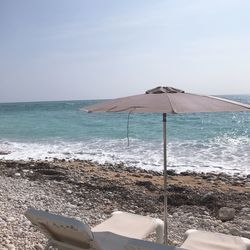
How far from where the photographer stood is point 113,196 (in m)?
9.32

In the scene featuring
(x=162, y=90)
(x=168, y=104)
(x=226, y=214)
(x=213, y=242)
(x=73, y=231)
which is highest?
(x=162, y=90)

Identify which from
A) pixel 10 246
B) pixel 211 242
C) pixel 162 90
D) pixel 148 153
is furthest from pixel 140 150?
pixel 162 90

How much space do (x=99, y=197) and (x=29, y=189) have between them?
6.22 feet

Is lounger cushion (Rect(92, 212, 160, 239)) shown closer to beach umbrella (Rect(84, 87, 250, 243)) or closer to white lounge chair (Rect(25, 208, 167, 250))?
white lounge chair (Rect(25, 208, 167, 250))

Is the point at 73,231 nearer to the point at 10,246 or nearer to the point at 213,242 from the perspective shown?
the point at 213,242

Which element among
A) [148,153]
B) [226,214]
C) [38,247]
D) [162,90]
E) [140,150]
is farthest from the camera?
[140,150]

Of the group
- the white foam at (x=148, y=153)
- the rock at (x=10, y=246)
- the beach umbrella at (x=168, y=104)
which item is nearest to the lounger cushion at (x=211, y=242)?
the beach umbrella at (x=168, y=104)

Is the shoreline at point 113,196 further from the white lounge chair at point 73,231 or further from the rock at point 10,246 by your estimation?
the white lounge chair at point 73,231

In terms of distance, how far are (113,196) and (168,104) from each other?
19.8 feet

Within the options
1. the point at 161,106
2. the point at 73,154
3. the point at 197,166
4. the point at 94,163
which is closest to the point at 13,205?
the point at 161,106

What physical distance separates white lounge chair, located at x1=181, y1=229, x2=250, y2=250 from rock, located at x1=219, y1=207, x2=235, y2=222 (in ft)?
10.6

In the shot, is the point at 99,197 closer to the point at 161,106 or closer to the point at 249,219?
the point at 249,219

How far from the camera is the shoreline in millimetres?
6613

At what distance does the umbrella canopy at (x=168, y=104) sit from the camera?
3.63 m
